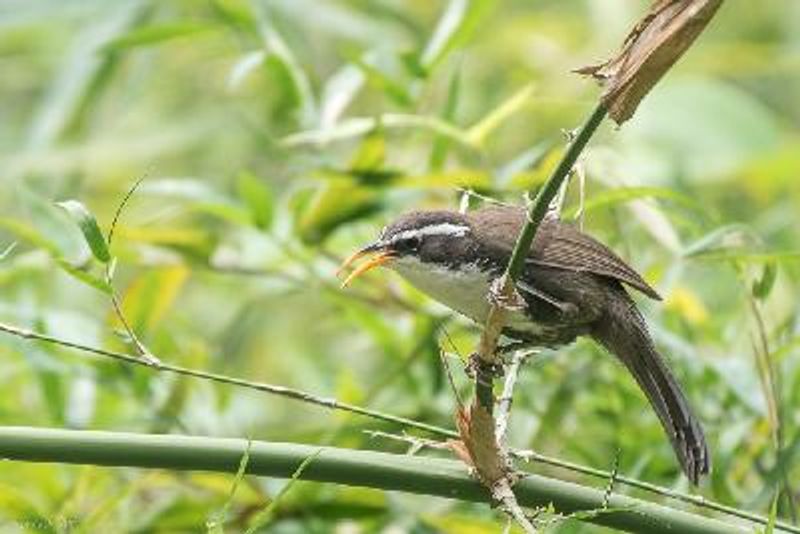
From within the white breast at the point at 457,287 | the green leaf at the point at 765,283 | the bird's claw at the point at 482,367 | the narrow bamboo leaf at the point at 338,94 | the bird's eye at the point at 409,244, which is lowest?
the narrow bamboo leaf at the point at 338,94

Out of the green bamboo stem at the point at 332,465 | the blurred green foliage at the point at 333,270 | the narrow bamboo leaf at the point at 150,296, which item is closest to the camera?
the green bamboo stem at the point at 332,465

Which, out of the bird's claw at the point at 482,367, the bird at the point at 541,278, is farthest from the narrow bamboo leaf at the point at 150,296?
the bird's claw at the point at 482,367

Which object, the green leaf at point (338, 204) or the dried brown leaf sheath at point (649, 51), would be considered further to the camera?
the green leaf at point (338, 204)

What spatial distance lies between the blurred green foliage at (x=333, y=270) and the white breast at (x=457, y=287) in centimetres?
37

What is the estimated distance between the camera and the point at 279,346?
648 cm

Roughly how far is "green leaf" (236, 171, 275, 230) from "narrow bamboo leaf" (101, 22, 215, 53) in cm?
37

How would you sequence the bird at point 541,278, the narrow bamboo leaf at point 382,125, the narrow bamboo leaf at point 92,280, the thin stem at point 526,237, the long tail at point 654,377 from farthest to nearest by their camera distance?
the narrow bamboo leaf at point 382,125
the bird at point 541,278
the long tail at point 654,377
the narrow bamboo leaf at point 92,280
the thin stem at point 526,237

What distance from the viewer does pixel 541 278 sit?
12.6 ft

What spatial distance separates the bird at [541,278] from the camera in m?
3.69

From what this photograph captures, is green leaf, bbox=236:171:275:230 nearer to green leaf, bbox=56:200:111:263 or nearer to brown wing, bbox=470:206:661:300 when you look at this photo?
brown wing, bbox=470:206:661:300

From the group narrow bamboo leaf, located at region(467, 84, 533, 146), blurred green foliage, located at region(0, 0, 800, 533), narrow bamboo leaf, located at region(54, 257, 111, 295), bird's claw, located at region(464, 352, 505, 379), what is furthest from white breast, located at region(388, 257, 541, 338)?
narrow bamboo leaf, located at region(467, 84, 533, 146)

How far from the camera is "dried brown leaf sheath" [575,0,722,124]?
8.22 ft

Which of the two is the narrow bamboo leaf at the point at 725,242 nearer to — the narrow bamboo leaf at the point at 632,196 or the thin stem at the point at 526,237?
the narrow bamboo leaf at the point at 632,196

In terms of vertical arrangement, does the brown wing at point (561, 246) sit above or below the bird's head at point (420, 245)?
above
